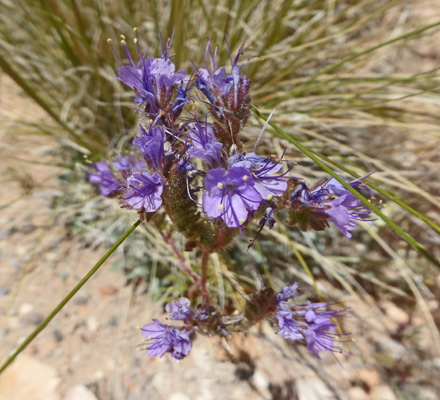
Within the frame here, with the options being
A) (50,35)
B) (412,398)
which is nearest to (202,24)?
(50,35)

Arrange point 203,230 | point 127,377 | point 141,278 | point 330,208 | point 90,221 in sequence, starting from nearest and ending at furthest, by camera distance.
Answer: point 330,208 → point 203,230 → point 127,377 → point 141,278 → point 90,221

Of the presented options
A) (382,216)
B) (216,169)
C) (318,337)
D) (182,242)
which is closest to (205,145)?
(216,169)

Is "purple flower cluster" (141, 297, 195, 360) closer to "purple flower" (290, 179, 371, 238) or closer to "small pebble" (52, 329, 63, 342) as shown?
"purple flower" (290, 179, 371, 238)

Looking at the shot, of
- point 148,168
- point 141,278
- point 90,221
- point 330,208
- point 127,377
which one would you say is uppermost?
point 148,168

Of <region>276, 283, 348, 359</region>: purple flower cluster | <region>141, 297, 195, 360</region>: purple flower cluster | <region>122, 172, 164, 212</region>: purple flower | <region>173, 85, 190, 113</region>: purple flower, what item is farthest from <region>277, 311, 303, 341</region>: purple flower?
<region>173, 85, 190, 113</region>: purple flower

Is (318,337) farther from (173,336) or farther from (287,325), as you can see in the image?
(173,336)

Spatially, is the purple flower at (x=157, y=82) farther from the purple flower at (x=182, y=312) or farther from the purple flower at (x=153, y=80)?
the purple flower at (x=182, y=312)

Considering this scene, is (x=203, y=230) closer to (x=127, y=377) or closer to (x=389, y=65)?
(x=127, y=377)
